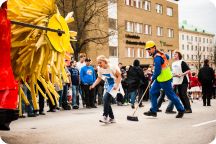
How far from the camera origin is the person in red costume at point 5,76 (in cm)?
313

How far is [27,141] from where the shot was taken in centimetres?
467

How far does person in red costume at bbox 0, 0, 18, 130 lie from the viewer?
10.3ft

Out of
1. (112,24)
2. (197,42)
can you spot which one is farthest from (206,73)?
(112,24)

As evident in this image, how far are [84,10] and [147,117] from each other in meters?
17.8

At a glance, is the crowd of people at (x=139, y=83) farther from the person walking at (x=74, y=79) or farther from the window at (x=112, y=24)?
the window at (x=112, y=24)

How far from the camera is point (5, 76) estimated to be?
10.4 feet

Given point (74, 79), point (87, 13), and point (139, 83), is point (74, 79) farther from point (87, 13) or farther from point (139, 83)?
point (87, 13)

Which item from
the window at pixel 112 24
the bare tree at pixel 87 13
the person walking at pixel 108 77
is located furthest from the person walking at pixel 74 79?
the window at pixel 112 24

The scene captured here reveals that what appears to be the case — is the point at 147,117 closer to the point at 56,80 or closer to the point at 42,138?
the point at 42,138

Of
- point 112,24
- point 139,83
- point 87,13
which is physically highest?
point 87,13

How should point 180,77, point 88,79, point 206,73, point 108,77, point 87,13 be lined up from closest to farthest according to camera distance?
point 108,77 < point 180,77 < point 88,79 < point 206,73 < point 87,13

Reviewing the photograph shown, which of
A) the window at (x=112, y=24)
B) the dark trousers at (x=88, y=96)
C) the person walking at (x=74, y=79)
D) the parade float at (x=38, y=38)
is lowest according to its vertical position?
the dark trousers at (x=88, y=96)

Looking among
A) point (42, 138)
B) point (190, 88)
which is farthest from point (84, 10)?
point (42, 138)

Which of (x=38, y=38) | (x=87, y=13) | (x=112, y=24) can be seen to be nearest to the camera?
(x=38, y=38)
